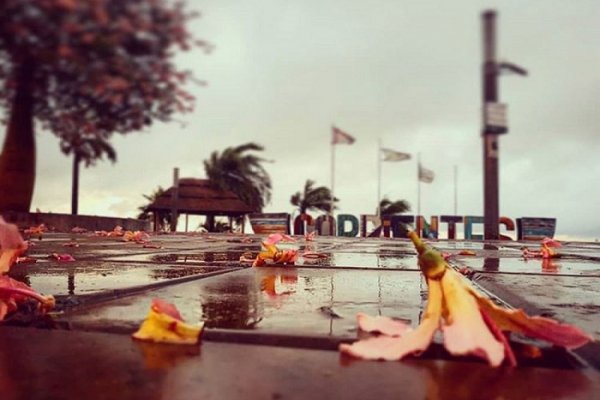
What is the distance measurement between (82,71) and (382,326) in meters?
0.75

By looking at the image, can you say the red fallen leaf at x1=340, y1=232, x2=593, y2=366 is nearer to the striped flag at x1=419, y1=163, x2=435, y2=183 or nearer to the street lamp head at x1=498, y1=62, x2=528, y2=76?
the striped flag at x1=419, y1=163, x2=435, y2=183

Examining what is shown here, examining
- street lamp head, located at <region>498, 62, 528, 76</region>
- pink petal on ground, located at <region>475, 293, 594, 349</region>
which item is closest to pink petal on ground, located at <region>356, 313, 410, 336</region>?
pink petal on ground, located at <region>475, 293, 594, 349</region>

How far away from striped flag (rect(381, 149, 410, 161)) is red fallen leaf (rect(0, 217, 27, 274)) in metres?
0.64

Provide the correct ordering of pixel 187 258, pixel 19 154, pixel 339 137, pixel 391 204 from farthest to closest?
pixel 187 258
pixel 391 204
pixel 339 137
pixel 19 154

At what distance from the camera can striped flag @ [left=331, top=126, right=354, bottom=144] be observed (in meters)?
0.86

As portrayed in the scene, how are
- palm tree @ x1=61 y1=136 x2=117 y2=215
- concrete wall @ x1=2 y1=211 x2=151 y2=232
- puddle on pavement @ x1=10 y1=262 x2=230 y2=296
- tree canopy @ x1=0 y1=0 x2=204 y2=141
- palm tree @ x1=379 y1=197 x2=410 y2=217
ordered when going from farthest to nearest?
1. concrete wall @ x1=2 y1=211 x2=151 y2=232
2. palm tree @ x1=379 y1=197 x2=410 y2=217
3. puddle on pavement @ x1=10 y1=262 x2=230 y2=296
4. palm tree @ x1=61 y1=136 x2=117 y2=215
5. tree canopy @ x1=0 y1=0 x2=204 y2=141

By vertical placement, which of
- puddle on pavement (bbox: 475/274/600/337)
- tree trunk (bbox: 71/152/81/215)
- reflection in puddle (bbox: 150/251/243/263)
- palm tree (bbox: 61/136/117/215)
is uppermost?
palm tree (bbox: 61/136/117/215)

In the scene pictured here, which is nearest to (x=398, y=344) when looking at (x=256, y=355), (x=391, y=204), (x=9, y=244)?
(x=256, y=355)

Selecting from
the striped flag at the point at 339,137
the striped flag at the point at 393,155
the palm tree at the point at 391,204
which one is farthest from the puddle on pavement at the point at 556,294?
the striped flag at the point at 339,137

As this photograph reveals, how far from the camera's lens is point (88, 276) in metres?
2.09

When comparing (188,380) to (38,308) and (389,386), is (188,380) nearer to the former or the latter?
(389,386)

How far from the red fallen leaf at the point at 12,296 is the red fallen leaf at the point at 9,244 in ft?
0.23

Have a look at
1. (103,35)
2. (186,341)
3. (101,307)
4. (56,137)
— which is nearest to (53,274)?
(101,307)

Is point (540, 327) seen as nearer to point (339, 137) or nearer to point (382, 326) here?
point (382, 326)
